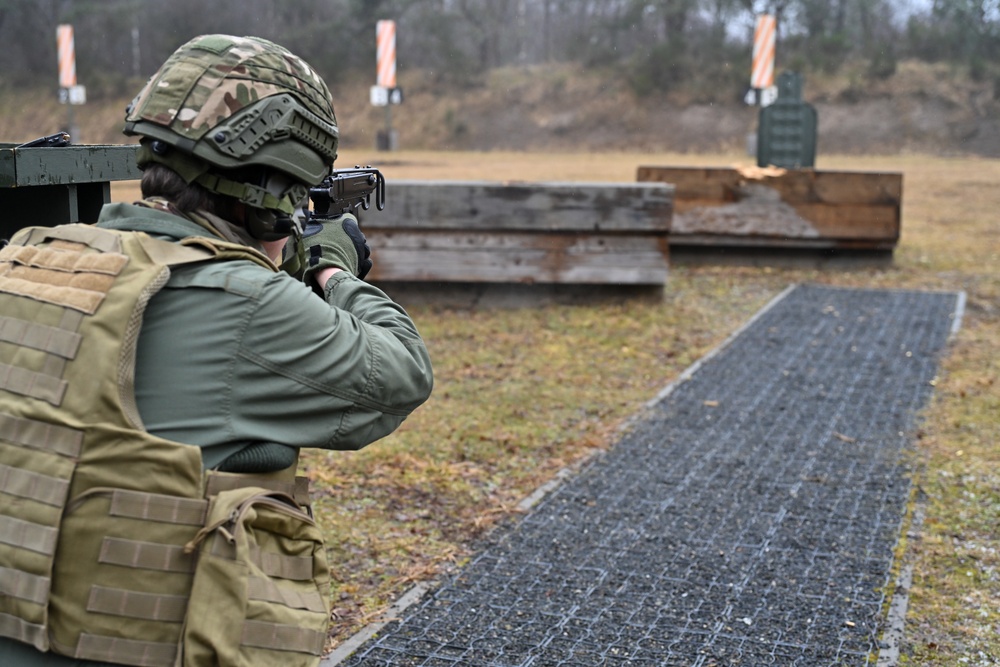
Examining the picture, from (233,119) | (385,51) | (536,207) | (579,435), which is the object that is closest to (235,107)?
(233,119)

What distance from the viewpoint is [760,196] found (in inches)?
434

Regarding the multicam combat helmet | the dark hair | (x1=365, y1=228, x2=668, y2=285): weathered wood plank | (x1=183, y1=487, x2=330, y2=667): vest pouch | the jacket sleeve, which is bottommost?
(x1=365, y1=228, x2=668, y2=285): weathered wood plank

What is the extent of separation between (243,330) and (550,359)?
576cm

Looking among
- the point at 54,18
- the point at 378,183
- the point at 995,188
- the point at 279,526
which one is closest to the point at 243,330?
the point at 279,526

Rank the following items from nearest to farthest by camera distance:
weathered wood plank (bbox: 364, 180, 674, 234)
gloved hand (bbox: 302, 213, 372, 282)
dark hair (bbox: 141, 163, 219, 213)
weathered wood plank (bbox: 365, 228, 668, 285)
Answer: dark hair (bbox: 141, 163, 219, 213) → gloved hand (bbox: 302, 213, 372, 282) → weathered wood plank (bbox: 364, 180, 674, 234) → weathered wood plank (bbox: 365, 228, 668, 285)

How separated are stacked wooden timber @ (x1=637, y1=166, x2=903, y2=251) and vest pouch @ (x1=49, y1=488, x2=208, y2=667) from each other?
32.2 ft

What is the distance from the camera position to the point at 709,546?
4301 millimetres

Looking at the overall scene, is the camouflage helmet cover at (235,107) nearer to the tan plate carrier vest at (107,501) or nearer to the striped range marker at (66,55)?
the tan plate carrier vest at (107,501)

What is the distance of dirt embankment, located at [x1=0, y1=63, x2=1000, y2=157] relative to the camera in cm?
3609

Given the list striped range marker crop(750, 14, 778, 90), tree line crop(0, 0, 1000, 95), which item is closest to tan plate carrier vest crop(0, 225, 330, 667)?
striped range marker crop(750, 14, 778, 90)

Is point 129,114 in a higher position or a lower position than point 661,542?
higher

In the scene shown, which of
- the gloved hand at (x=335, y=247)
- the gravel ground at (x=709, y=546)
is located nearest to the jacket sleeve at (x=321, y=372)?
the gloved hand at (x=335, y=247)

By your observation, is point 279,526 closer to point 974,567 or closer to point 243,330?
point 243,330

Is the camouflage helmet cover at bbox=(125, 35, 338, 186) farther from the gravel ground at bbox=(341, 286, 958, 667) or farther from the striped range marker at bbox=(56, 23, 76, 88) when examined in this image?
the striped range marker at bbox=(56, 23, 76, 88)
